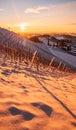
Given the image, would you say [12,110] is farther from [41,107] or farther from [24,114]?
[41,107]

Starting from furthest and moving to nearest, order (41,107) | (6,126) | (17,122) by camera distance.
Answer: (41,107) < (17,122) < (6,126)

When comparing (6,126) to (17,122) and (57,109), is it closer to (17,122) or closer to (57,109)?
(17,122)

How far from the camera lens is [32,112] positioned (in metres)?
4.04

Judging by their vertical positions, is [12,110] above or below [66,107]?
above

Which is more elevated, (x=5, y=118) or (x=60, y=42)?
(x=5, y=118)

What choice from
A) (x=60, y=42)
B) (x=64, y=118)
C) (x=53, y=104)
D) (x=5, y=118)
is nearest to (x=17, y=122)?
(x=5, y=118)

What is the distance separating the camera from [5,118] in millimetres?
3516

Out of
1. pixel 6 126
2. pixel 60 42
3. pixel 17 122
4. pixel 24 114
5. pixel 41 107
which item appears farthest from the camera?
pixel 60 42

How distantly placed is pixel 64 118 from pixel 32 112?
1.99 ft

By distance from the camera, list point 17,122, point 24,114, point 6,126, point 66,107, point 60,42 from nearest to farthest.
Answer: point 6,126 < point 17,122 < point 24,114 < point 66,107 < point 60,42

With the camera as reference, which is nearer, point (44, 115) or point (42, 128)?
point (42, 128)

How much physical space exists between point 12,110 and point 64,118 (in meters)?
0.98

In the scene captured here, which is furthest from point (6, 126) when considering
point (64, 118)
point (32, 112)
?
point (64, 118)

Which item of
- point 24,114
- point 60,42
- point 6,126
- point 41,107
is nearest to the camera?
point 6,126
